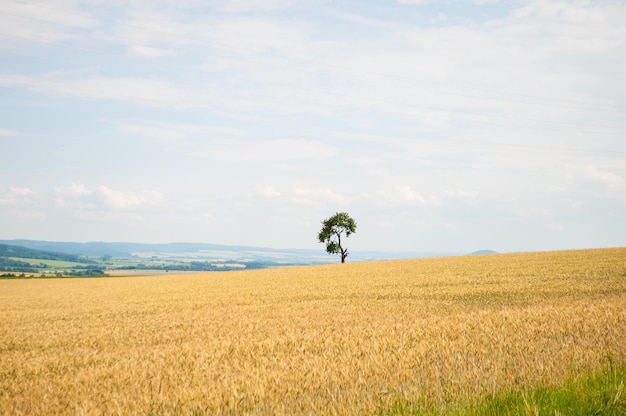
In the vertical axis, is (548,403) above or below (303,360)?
above

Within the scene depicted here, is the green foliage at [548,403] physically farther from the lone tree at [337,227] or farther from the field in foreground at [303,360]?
the lone tree at [337,227]

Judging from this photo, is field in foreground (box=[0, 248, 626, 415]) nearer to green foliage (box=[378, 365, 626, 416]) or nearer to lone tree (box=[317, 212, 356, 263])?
green foliage (box=[378, 365, 626, 416])

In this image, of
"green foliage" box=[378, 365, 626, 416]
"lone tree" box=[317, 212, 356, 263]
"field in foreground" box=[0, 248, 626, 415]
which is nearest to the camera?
"green foliage" box=[378, 365, 626, 416]

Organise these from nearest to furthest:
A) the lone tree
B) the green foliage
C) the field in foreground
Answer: the green foliage < the field in foreground < the lone tree

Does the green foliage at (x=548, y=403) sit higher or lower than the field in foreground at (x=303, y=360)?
higher

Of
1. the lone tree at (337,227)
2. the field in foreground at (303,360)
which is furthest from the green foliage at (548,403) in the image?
the lone tree at (337,227)

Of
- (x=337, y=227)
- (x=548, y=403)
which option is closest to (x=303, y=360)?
(x=548, y=403)

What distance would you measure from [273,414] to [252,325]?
10.2m

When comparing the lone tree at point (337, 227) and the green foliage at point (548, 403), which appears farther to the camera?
the lone tree at point (337, 227)

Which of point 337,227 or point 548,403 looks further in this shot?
point 337,227

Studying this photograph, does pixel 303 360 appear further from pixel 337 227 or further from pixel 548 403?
pixel 337 227

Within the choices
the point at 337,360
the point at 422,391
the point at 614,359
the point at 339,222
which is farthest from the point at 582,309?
the point at 339,222

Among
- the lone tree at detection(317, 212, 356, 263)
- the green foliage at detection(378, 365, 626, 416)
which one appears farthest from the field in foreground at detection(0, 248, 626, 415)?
the lone tree at detection(317, 212, 356, 263)

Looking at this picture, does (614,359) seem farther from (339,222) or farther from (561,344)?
(339,222)
